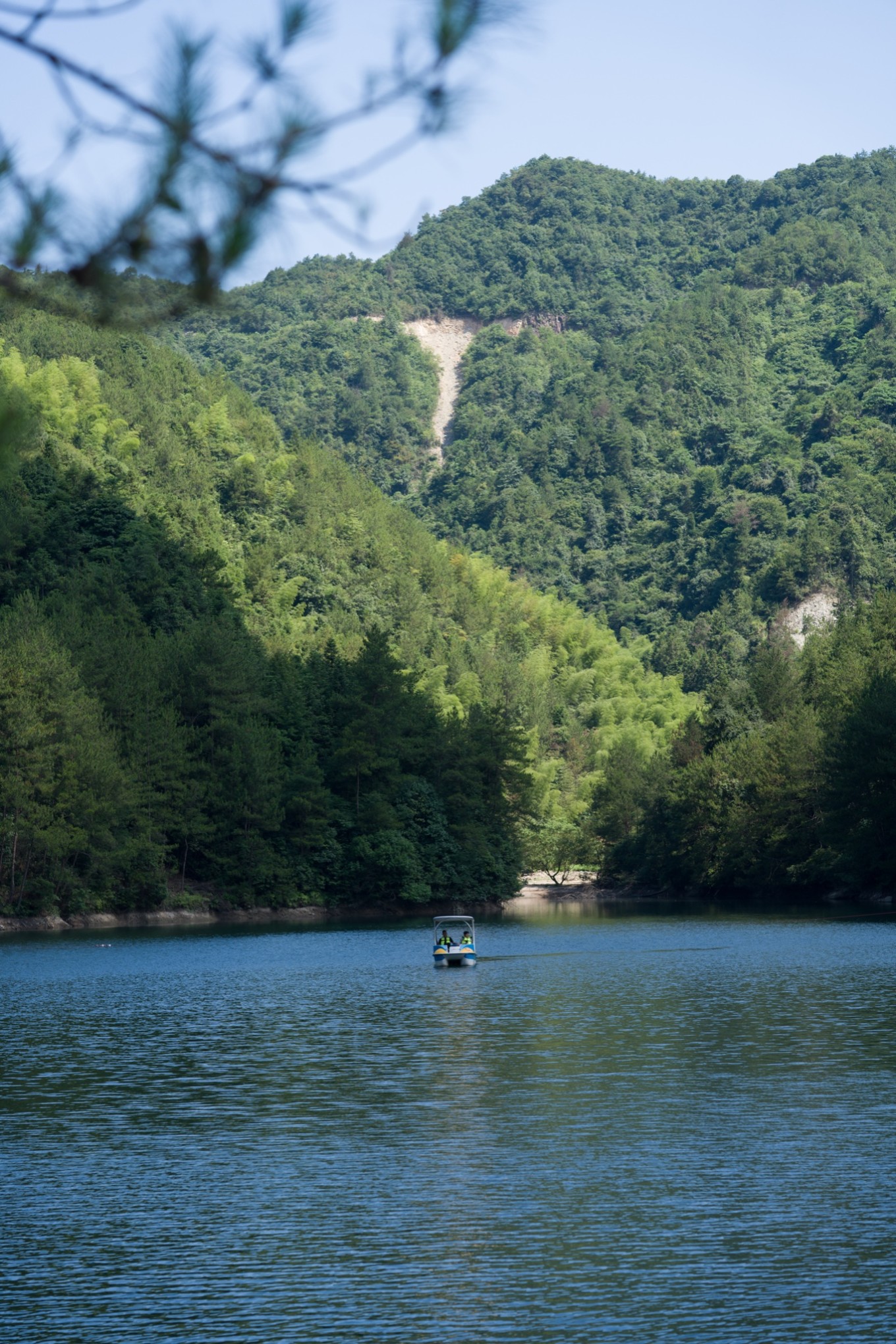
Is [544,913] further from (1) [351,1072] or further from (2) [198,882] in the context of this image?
(1) [351,1072]

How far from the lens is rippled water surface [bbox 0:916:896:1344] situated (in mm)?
18594

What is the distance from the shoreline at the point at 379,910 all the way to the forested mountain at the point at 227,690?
103 cm

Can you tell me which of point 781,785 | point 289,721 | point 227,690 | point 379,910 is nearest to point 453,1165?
point 227,690

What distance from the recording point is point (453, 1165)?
26031 millimetres

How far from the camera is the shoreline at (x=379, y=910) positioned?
3255 inches

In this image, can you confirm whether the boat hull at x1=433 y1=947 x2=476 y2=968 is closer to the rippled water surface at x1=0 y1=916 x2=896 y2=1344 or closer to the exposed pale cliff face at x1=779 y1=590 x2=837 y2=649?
the rippled water surface at x1=0 y1=916 x2=896 y2=1344

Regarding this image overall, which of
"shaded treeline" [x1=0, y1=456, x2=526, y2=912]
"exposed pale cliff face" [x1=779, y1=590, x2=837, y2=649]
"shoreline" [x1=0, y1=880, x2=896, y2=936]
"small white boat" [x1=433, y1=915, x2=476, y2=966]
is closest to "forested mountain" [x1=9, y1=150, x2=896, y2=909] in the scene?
"shaded treeline" [x1=0, y1=456, x2=526, y2=912]

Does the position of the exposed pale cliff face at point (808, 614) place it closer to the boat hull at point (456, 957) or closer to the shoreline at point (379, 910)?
the shoreline at point (379, 910)

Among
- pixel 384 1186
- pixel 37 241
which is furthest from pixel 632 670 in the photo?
pixel 37 241

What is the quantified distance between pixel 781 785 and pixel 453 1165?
78137mm

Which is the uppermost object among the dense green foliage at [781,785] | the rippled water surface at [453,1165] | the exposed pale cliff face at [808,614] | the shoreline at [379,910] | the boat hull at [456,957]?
the exposed pale cliff face at [808,614]

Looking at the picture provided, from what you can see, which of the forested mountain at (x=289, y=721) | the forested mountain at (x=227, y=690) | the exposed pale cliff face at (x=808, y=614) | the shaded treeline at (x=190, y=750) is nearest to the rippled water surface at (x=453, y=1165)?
the forested mountain at (x=227, y=690)

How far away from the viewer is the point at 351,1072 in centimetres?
3553

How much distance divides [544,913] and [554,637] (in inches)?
3629
